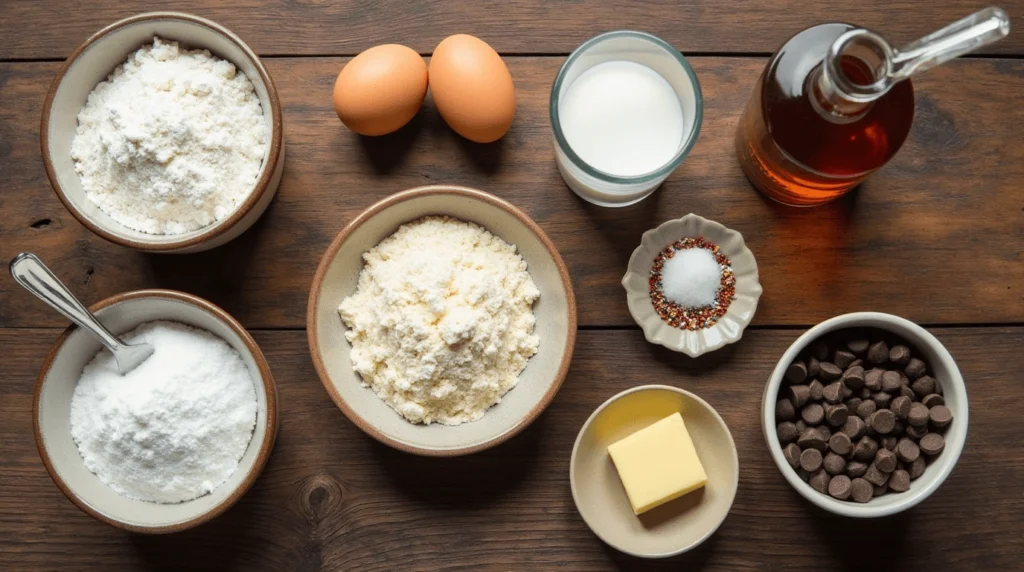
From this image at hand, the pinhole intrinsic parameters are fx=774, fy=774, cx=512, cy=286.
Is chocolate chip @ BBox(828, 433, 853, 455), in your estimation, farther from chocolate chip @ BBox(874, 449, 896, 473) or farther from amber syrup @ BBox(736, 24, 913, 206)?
amber syrup @ BBox(736, 24, 913, 206)

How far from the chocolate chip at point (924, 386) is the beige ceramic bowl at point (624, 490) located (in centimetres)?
31

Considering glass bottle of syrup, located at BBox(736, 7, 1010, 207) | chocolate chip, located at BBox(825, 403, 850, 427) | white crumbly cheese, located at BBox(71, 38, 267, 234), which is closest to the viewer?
glass bottle of syrup, located at BBox(736, 7, 1010, 207)

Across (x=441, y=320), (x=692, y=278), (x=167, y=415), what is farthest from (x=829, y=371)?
(x=167, y=415)

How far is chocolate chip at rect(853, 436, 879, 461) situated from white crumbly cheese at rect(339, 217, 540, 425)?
0.55 meters

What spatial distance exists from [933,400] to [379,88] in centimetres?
100

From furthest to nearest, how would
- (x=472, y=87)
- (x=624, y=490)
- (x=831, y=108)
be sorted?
(x=624, y=490) → (x=472, y=87) → (x=831, y=108)

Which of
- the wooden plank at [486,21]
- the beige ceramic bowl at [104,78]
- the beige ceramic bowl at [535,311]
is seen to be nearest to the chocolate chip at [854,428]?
the beige ceramic bowl at [535,311]

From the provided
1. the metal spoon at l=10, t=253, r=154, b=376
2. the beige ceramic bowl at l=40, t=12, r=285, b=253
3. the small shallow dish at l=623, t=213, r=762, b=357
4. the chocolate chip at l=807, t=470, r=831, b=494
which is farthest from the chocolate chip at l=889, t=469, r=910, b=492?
the metal spoon at l=10, t=253, r=154, b=376

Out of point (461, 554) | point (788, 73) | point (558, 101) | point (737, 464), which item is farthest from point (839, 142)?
point (461, 554)

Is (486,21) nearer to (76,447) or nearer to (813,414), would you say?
(813,414)

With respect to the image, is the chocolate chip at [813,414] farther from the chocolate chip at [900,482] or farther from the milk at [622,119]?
the milk at [622,119]

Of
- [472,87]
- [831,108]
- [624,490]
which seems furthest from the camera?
[624,490]

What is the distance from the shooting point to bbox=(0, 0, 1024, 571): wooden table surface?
1332 millimetres

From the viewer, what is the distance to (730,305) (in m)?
1.31
